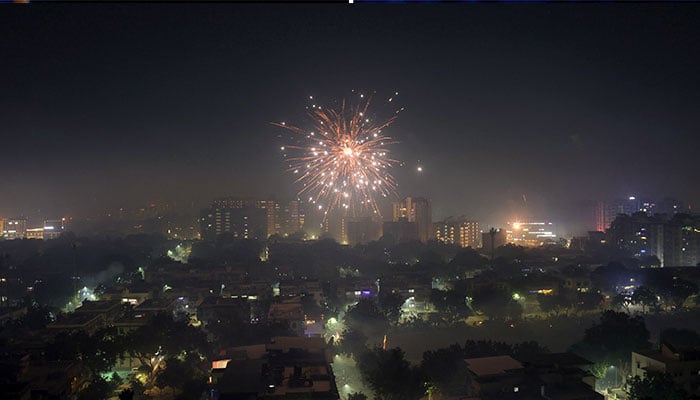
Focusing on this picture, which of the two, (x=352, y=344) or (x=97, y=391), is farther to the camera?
(x=352, y=344)

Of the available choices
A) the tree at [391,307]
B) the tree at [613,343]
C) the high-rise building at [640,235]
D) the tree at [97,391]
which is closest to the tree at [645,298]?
the tree at [613,343]

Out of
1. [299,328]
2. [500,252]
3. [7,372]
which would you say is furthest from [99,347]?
[500,252]

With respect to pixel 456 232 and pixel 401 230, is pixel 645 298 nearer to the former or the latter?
pixel 401 230

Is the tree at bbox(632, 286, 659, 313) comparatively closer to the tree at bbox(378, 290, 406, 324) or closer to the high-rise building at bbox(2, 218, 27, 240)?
the tree at bbox(378, 290, 406, 324)

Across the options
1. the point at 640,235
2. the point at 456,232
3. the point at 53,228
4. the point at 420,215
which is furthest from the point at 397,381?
the point at 53,228

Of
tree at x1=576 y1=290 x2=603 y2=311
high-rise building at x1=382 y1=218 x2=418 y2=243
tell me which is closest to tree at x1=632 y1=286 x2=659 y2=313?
tree at x1=576 y1=290 x2=603 y2=311

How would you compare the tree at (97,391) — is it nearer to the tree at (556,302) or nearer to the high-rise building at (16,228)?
the tree at (556,302)

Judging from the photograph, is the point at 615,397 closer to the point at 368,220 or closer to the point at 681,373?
the point at 681,373
